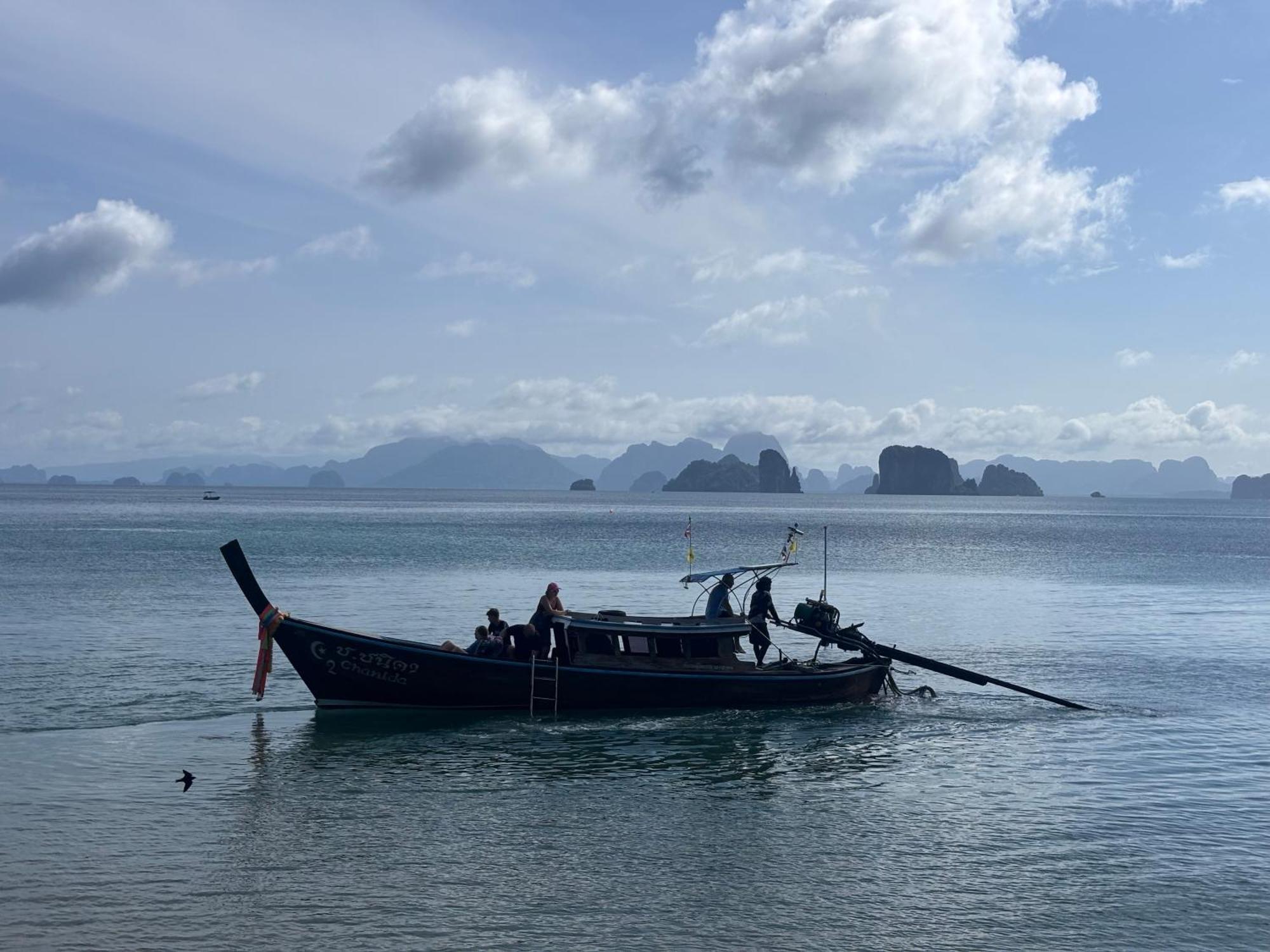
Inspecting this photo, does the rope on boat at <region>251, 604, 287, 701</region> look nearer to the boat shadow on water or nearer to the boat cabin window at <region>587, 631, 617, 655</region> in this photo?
the boat shadow on water

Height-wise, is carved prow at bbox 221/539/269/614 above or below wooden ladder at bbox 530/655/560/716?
above

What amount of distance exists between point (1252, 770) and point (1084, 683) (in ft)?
37.6

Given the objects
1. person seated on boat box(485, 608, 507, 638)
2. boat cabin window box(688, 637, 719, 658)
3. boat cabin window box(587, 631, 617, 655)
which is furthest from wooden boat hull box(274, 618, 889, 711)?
person seated on boat box(485, 608, 507, 638)

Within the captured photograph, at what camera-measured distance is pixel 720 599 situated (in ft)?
99.3

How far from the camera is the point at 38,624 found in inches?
1702

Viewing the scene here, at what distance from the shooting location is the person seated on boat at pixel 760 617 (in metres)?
30.8

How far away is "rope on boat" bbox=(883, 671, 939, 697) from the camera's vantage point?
32.5 metres

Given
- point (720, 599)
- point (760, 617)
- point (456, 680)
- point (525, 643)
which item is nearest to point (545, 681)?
point (525, 643)

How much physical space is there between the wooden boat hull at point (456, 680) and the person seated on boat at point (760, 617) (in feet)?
4.74

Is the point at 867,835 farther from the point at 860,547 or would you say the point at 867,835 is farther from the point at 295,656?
the point at 860,547

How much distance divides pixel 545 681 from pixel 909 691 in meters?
11.8

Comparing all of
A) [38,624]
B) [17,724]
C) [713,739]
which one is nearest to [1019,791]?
[713,739]

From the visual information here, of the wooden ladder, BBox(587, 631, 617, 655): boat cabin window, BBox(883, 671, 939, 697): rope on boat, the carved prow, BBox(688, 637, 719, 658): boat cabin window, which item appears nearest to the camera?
the carved prow

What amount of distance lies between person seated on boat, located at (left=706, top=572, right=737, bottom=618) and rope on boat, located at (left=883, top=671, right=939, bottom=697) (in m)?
5.58
